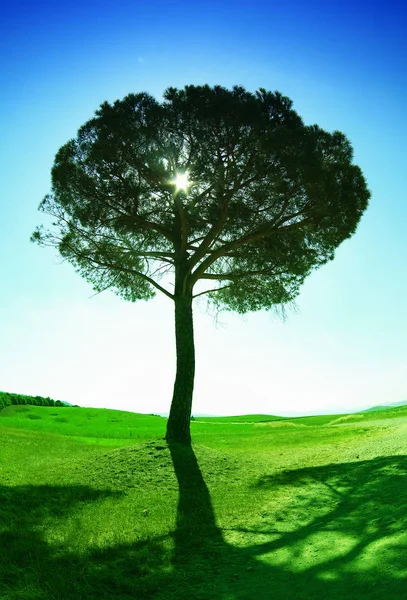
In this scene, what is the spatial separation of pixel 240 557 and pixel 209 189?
41.5ft

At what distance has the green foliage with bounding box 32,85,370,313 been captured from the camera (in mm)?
15891

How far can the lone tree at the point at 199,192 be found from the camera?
15820 millimetres

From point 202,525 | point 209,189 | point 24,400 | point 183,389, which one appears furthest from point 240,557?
point 24,400

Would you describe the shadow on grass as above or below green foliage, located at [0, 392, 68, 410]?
below

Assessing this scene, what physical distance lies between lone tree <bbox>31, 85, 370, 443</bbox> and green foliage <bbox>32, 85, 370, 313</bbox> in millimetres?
44

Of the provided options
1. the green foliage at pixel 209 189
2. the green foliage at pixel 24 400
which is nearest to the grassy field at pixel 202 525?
the green foliage at pixel 209 189

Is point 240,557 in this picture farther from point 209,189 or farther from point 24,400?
point 24,400

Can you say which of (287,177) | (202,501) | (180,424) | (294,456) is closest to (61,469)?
(180,424)

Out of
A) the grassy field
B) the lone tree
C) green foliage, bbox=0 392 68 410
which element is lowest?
the grassy field

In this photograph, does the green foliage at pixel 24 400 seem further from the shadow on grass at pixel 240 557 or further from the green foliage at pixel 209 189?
the shadow on grass at pixel 240 557

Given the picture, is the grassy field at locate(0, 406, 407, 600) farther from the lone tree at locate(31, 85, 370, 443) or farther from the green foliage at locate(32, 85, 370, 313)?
the green foliage at locate(32, 85, 370, 313)

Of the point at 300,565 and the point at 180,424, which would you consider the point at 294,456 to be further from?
the point at 300,565

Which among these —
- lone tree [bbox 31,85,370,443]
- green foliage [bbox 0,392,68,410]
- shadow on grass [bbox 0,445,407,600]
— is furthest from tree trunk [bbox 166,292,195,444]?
green foliage [bbox 0,392,68,410]

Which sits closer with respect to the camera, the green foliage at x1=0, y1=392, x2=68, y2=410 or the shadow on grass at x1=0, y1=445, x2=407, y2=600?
the shadow on grass at x1=0, y1=445, x2=407, y2=600
